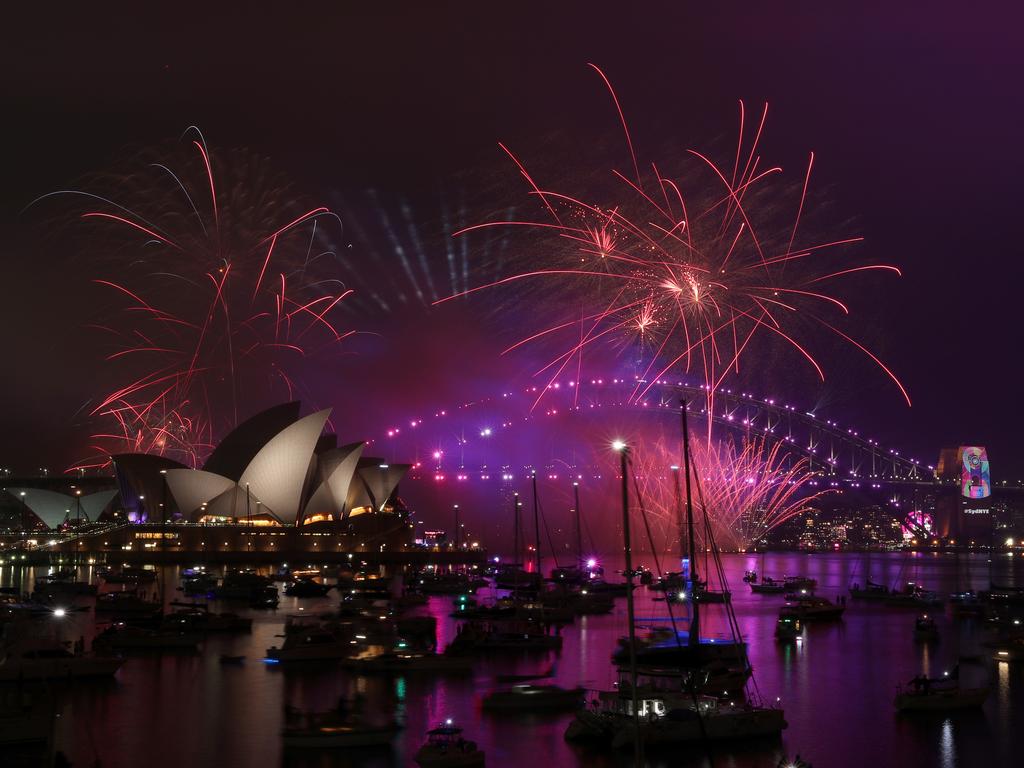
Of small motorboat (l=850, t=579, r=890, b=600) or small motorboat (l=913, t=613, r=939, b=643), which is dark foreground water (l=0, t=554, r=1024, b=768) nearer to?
small motorboat (l=913, t=613, r=939, b=643)

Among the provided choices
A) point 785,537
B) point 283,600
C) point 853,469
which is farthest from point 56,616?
point 785,537

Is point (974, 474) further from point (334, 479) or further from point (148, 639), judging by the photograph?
point (148, 639)

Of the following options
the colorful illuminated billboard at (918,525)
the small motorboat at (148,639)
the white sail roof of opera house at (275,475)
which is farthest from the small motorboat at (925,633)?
the colorful illuminated billboard at (918,525)

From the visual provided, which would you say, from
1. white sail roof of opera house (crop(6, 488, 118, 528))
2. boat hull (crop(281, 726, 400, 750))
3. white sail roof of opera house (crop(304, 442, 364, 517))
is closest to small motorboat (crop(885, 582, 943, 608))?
white sail roof of opera house (crop(304, 442, 364, 517))

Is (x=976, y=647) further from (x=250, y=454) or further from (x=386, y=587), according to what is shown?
(x=250, y=454)

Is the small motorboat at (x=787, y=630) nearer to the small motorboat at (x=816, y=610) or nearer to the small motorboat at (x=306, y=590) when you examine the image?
the small motorboat at (x=816, y=610)
